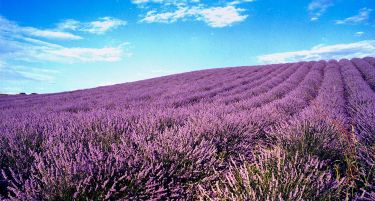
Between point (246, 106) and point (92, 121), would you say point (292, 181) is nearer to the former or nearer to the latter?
point (92, 121)

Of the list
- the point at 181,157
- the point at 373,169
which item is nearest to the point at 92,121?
the point at 181,157

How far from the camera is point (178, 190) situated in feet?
8.31

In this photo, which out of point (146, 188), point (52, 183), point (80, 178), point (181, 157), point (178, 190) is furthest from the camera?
point (181, 157)

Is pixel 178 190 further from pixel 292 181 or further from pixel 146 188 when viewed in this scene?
pixel 292 181

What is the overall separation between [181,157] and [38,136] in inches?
68.6

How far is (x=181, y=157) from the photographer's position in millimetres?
2781

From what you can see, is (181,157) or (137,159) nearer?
(137,159)

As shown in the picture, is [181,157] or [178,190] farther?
[181,157]

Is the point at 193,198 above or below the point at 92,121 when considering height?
below

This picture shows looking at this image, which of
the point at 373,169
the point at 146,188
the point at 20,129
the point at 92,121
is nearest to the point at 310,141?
the point at 373,169

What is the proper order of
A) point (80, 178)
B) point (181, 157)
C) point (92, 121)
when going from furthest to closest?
1. point (92, 121)
2. point (181, 157)
3. point (80, 178)

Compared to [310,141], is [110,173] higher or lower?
higher

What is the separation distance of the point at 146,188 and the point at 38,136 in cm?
178

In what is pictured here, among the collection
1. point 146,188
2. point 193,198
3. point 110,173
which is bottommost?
point 193,198
